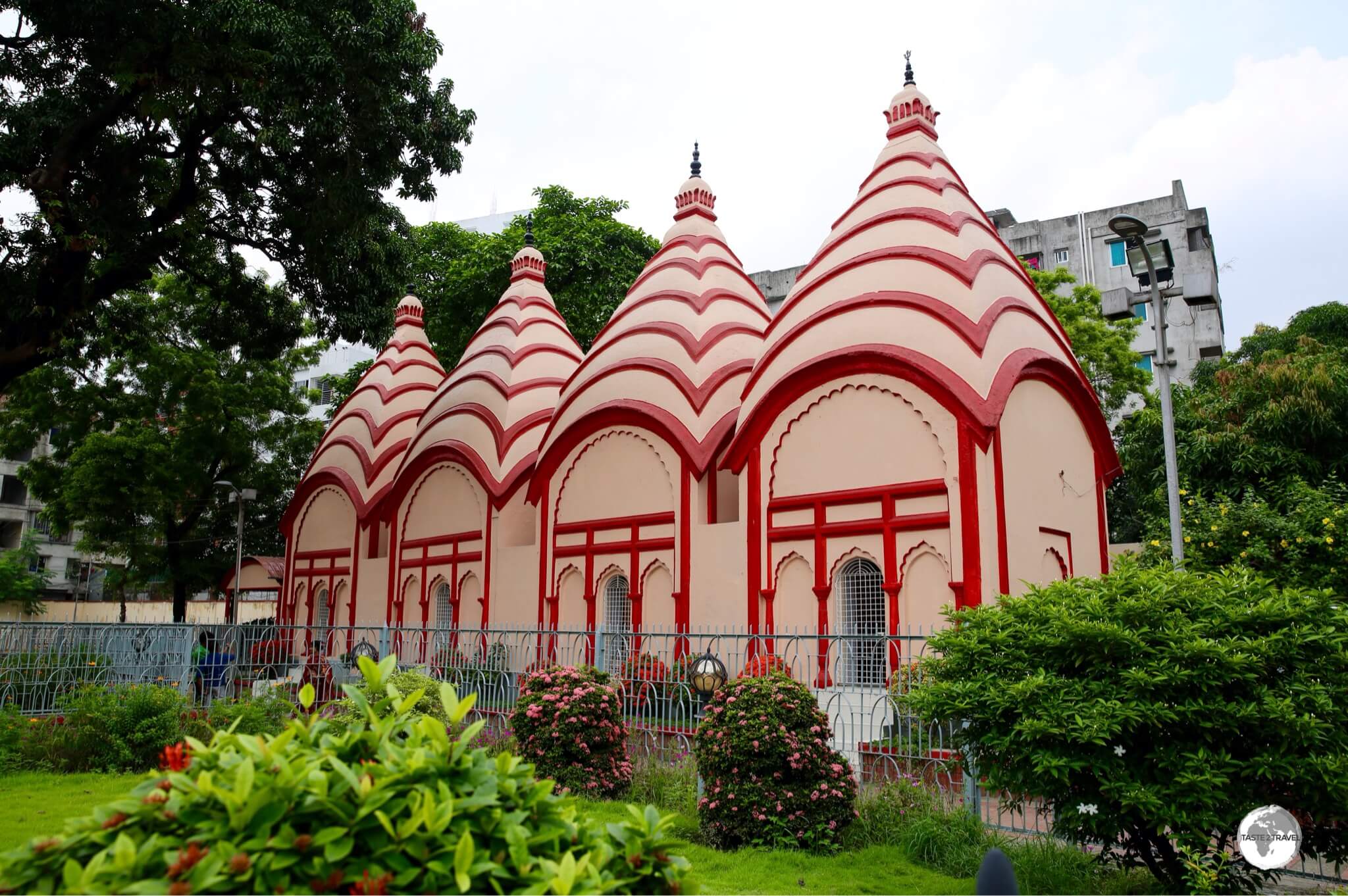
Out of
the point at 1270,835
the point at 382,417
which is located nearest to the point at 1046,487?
the point at 1270,835

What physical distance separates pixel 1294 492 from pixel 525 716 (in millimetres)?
11115

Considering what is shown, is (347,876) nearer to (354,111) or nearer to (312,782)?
(312,782)

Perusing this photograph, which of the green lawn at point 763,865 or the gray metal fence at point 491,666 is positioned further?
the gray metal fence at point 491,666

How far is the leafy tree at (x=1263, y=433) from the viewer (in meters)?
15.1

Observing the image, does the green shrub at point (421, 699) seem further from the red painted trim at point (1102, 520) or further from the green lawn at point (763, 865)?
the red painted trim at point (1102, 520)

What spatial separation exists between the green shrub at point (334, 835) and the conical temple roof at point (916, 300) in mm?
9872

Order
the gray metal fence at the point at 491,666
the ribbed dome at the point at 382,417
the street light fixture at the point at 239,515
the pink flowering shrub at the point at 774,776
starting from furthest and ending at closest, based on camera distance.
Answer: the street light fixture at the point at 239,515 < the ribbed dome at the point at 382,417 < the gray metal fence at the point at 491,666 < the pink flowering shrub at the point at 774,776

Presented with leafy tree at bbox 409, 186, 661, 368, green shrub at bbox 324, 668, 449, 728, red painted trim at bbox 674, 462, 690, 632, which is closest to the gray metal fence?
red painted trim at bbox 674, 462, 690, 632

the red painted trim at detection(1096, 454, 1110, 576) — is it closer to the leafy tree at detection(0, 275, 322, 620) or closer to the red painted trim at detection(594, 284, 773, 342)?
the red painted trim at detection(594, 284, 773, 342)

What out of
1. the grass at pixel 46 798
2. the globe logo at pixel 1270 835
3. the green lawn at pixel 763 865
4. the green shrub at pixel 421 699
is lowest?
the green lawn at pixel 763 865

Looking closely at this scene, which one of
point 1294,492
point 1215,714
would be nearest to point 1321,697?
point 1215,714

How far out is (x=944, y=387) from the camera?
11750 mm

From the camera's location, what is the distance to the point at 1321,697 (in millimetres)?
5148

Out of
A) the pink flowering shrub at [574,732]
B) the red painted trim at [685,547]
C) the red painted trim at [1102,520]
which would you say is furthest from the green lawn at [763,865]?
the red painted trim at [1102,520]
